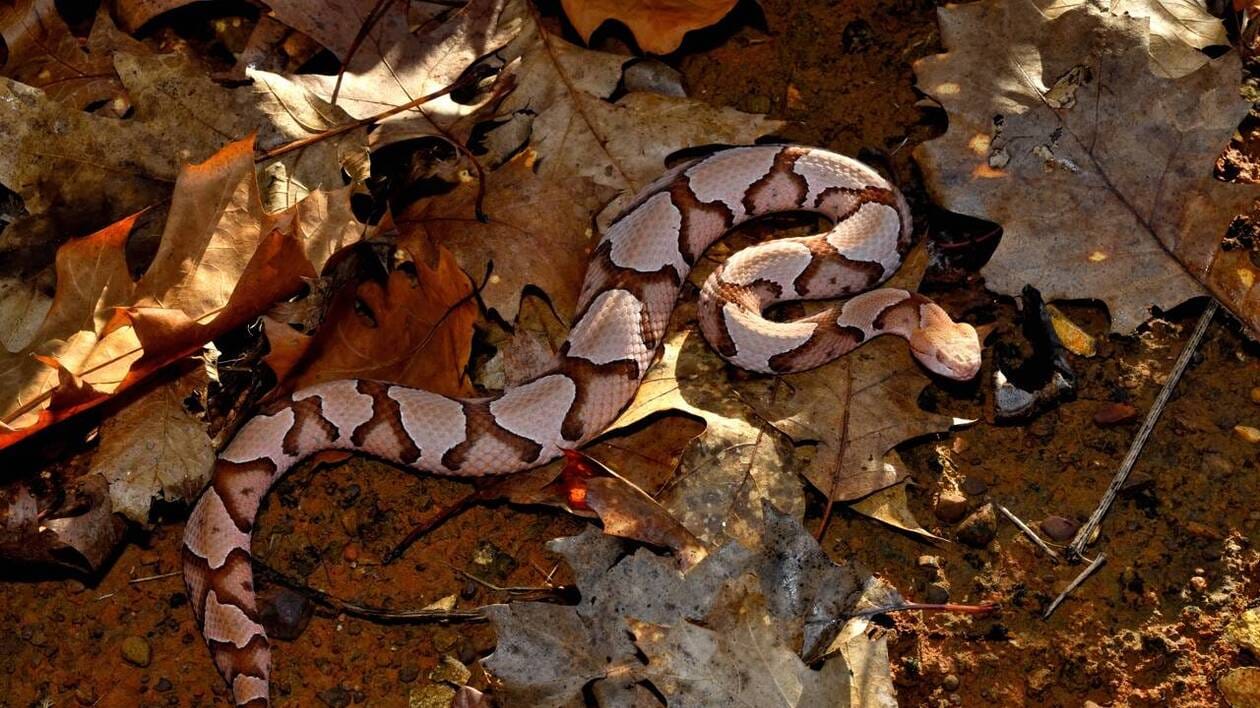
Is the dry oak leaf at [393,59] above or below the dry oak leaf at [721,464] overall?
above

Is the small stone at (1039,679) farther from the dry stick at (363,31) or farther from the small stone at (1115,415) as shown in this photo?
the dry stick at (363,31)

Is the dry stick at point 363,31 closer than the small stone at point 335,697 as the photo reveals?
No

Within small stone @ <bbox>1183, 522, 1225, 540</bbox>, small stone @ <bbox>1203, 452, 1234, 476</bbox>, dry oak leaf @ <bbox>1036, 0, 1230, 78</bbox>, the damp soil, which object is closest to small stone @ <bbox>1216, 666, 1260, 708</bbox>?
the damp soil

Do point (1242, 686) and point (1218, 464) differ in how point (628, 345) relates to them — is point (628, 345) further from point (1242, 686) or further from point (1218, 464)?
point (1242, 686)

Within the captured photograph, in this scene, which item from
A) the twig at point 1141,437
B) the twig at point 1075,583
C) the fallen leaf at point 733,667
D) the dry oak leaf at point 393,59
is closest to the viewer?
the fallen leaf at point 733,667

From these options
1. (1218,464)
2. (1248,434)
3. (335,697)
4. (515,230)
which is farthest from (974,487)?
(335,697)

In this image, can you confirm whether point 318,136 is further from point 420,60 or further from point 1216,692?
point 1216,692

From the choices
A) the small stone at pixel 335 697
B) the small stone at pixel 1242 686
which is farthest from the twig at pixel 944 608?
the small stone at pixel 335 697

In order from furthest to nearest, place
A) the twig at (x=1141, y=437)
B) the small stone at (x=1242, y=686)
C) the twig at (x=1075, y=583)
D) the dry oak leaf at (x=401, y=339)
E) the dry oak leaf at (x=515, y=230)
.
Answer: the dry oak leaf at (x=515, y=230) → the dry oak leaf at (x=401, y=339) → the twig at (x=1141, y=437) → the twig at (x=1075, y=583) → the small stone at (x=1242, y=686)
